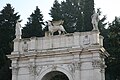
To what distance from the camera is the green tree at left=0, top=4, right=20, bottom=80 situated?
3308 cm

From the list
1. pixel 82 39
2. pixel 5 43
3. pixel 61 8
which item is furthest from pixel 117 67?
pixel 61 8

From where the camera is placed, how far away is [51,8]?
4353 centimetres

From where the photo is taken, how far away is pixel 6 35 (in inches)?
1444

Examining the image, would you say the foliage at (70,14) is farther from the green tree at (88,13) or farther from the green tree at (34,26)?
the green tree at (34,26)

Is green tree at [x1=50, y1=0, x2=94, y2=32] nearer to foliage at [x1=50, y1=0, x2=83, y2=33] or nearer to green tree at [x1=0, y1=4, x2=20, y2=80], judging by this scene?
foliage at [x1=50, y1=0, x2=83, y2=33]

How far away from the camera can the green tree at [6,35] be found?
33.1 metres

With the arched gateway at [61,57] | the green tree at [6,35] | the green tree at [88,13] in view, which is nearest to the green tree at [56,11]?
the green tree at [88,13]

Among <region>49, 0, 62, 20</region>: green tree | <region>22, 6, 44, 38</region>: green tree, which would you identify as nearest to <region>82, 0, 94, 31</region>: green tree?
<region>49, 0, 62, 20</region>: green tree

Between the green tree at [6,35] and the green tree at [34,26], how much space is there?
147 cm

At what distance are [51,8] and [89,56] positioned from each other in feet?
69.5

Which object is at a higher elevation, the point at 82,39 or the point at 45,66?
the point at 82,39

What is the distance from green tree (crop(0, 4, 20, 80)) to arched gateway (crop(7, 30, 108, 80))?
8462 mm

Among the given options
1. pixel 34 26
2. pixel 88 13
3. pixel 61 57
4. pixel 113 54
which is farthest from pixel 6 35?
pixel 61 57

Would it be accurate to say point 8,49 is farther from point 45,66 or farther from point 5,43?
point 45,66
